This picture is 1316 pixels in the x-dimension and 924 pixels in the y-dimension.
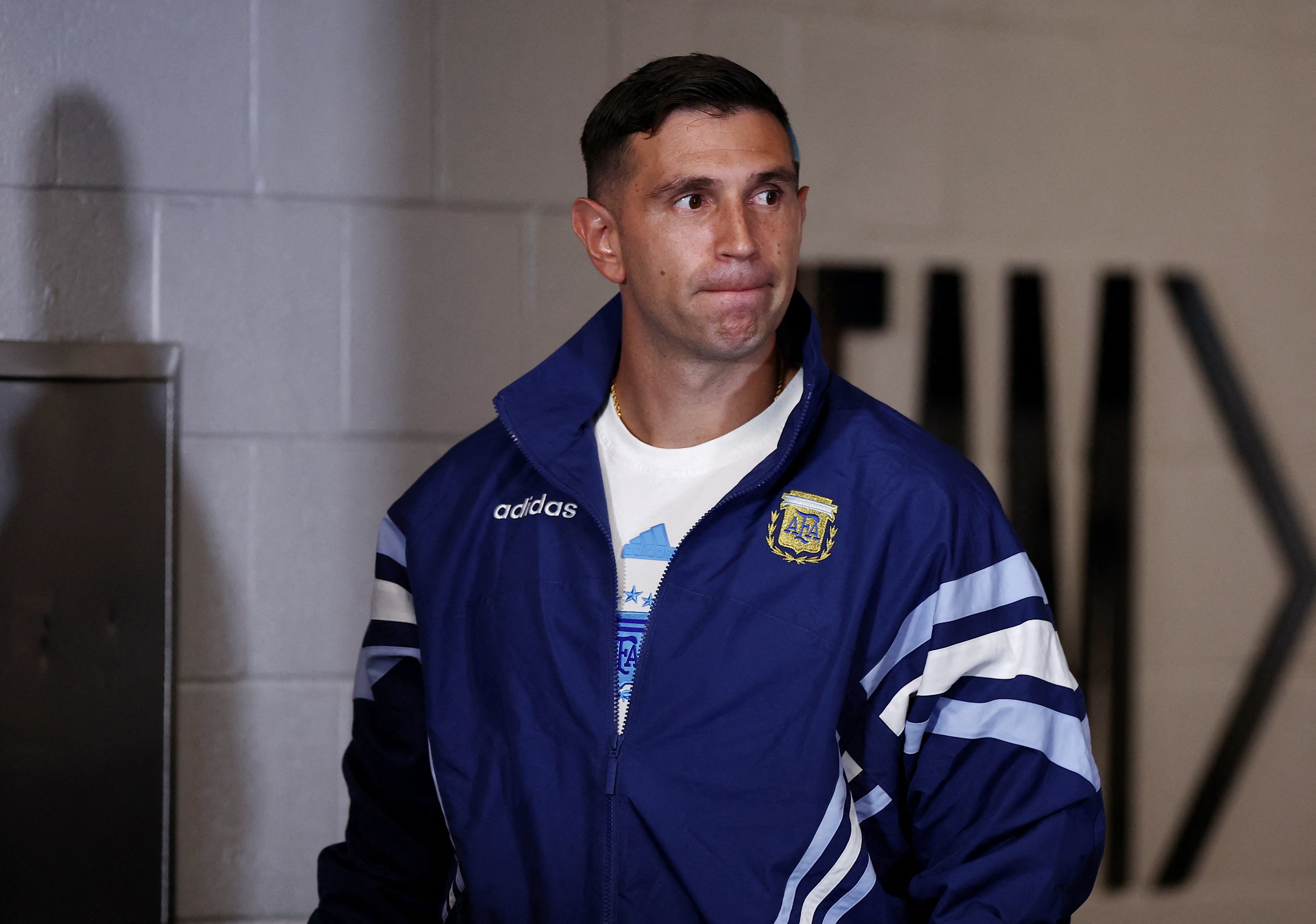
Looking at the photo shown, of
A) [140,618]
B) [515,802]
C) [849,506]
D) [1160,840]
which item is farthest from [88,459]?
[1160,840]

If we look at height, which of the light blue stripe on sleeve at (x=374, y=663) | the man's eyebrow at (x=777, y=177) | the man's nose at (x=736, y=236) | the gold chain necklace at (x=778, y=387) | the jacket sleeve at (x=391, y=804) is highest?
the man's eyebrow at (x=777, y=177)

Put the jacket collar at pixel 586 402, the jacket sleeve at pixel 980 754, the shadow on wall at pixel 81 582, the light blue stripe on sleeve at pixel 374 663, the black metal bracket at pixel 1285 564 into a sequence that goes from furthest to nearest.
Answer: the black metal bracket at pixel 1285 564 < the shadow on wall at pixel 81 582 < the light blue stripe on sleeve at pixel 374 663 < the jacket collar at pixel 586 402 < the jacket sleeve at pixel 980 754

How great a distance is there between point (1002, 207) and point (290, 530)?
1.07 m

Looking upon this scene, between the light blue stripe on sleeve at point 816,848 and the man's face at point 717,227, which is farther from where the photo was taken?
the man's face at point 717,227

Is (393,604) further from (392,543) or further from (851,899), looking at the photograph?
(851,899)

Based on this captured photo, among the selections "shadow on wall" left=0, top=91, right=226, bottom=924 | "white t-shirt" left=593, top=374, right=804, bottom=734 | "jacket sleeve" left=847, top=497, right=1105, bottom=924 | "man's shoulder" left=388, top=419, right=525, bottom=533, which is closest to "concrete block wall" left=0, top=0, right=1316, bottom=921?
"shadow on wall" left=0, top=91, right=226, bottom=924

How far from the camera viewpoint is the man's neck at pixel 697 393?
1003mm

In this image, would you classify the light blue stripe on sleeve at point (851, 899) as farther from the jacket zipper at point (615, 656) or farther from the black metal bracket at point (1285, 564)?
the black metal bracket at point (1285, 564)

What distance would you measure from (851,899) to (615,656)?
27 cm

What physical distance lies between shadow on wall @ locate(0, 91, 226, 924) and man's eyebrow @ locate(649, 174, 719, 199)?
769 mm

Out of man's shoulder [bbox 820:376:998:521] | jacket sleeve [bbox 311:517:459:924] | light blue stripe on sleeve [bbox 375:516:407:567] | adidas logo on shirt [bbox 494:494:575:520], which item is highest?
man's shoulder [bbox 820:376:998:521]

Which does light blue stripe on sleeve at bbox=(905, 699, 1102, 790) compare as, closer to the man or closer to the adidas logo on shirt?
the man

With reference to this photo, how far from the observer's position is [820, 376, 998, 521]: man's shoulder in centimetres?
89

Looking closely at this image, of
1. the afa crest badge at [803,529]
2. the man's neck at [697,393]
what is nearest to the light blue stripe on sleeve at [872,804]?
the afa crest badge at [803,529]
